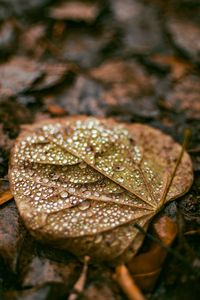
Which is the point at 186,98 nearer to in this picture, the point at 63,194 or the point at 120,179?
the point at 120,179

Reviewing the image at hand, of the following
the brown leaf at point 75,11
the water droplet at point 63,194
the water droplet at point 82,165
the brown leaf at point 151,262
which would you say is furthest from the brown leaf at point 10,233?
the brown leaf at point 75,11

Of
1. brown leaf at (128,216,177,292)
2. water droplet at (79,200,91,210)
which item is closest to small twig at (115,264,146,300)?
brown leaf at (128,216,177,292)

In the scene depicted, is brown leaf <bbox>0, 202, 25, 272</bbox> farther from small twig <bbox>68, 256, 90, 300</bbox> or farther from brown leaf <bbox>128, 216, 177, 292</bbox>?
brown leaf <bbox>128, 216, 177, 292</bbox>

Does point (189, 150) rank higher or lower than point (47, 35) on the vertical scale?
lower

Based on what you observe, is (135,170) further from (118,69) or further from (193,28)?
(193,28)

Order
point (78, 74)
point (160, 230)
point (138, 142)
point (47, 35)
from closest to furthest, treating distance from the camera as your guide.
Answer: point (160, 230) → point (138, 142) → point (78, 74) → point (47, 35)

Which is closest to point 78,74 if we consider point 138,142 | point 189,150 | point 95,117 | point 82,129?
point 95,117
